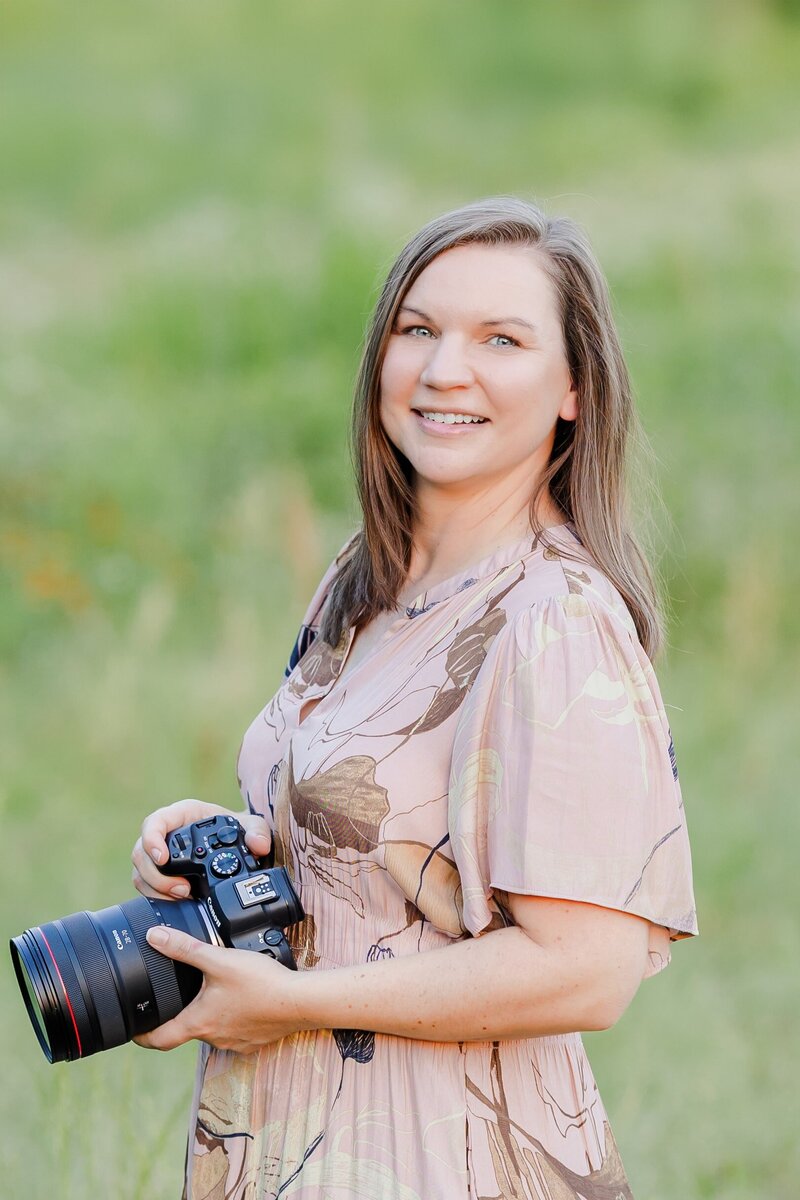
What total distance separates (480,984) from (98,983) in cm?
43

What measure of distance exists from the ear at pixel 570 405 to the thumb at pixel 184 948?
0.70 meters

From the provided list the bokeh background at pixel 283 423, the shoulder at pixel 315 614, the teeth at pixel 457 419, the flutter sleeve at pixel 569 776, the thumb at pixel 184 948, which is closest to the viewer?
the flutter sleeve at pixel 569 776

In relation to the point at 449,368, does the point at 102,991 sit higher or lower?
lower

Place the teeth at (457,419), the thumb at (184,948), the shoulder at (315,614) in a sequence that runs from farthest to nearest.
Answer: the shoulder at (315,614), the teeth at (457,419), the thumb at (184,948)

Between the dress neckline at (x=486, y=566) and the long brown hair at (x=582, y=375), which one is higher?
the long brown hair at (x=582, y=375)

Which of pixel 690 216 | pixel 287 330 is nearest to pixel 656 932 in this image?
pixel 287 330

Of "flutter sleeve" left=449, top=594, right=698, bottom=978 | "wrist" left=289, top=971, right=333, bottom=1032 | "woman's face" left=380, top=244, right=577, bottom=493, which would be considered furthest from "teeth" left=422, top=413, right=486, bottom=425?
"wrist" left=289, top=971, right=333, bottom=1032

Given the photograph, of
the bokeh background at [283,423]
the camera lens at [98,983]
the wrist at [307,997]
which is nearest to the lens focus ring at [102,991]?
the camera lens at [98,983]

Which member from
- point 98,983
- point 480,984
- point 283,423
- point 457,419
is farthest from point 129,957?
point 283,423

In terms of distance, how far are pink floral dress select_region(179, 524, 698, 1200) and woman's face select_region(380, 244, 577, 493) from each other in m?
0.12

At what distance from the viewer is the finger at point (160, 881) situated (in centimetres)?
152

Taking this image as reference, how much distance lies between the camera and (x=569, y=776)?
4.05ft

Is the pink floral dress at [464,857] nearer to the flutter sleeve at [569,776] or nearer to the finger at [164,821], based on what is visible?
the flutter sleeve at [569,776]

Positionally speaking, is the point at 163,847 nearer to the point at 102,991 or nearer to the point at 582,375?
the point at 102,991
